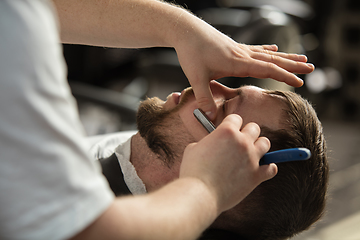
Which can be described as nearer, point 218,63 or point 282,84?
point 218,63

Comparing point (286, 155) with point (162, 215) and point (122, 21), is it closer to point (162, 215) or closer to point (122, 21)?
point (162, 215)

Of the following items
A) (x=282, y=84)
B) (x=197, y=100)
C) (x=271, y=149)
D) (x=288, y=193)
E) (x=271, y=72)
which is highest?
(x=271, y=72)

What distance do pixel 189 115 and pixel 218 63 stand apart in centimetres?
21

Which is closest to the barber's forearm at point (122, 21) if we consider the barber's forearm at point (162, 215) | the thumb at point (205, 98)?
the thumb at point (205, 98)

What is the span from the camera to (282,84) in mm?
2666

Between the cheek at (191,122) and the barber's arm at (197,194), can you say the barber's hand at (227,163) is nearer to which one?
the barber's arm at (197,194)

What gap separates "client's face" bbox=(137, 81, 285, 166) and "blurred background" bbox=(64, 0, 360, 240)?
0.59 meters

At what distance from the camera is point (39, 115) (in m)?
0.43

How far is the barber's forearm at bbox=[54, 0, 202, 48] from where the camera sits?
39.2 inches

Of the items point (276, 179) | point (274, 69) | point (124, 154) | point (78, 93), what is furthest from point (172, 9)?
point (78, 93)

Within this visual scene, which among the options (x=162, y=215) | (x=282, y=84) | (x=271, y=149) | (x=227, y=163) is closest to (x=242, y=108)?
(x=271, y=149)

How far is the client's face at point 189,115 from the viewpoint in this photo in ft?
3.22

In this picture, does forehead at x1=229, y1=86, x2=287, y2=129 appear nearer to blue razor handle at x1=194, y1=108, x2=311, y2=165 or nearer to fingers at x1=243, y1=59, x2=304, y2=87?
fingers at x1=243, y1=59, x2=304, y2=87

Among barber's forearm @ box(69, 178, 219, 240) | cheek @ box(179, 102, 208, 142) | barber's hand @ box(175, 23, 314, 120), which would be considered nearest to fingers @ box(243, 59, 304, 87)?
barber's hand @ box(175, 23, 314, 120)
